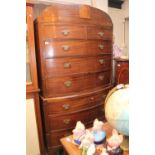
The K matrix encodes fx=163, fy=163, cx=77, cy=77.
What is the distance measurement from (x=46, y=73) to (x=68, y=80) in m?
0.27

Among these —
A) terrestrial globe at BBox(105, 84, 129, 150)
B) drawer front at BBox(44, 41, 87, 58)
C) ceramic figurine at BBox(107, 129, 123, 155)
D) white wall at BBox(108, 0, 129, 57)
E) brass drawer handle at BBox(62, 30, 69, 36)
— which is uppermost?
white wall at BBox(108, 0, 129, 57)

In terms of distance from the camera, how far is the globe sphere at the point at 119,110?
2.68ft

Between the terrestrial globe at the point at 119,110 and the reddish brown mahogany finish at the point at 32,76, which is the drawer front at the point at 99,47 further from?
the terrestrial globe at the point at 119,110

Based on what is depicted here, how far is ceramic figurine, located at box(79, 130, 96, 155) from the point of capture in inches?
32.5

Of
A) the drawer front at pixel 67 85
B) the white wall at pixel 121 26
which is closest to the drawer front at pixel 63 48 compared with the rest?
the drawer front at pixel 67 85

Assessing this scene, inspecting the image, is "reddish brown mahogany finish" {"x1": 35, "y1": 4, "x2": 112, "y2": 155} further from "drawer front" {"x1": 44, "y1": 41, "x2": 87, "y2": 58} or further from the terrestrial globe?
the terrestrial globe

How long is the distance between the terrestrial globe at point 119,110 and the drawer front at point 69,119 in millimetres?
1052

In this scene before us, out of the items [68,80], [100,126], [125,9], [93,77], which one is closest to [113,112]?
[100,126]

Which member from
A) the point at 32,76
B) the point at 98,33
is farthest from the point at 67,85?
the point at 98,33

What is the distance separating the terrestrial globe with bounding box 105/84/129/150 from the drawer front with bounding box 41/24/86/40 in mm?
1069

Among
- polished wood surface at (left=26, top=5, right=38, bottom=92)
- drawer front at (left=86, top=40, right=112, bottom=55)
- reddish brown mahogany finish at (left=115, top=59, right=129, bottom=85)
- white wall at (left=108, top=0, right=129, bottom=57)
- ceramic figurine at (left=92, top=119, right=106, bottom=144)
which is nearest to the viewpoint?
ceramic figurine at (left=92, top=119, right=106, bottom=144)

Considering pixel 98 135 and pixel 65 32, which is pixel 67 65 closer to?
pixel 65 32

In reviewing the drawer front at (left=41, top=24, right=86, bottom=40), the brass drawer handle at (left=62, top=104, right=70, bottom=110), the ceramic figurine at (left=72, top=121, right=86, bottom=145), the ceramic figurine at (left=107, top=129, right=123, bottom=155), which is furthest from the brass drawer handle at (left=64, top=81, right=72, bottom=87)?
the ceramic figurine at (left=107, top=129, right=123, bottom=155)

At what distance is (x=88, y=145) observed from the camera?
863 millimetres
